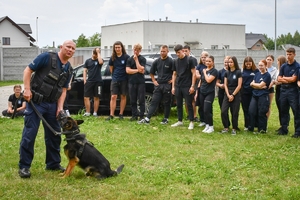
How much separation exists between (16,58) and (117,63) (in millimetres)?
16346

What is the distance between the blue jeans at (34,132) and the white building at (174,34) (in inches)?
1422

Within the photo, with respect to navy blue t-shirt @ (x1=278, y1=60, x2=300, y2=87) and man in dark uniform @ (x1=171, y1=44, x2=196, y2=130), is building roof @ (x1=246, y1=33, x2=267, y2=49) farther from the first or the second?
navy blue t-shirt @ (x1=278, y1=60, x2=300, y2=87)

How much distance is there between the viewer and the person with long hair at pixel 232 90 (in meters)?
10.1

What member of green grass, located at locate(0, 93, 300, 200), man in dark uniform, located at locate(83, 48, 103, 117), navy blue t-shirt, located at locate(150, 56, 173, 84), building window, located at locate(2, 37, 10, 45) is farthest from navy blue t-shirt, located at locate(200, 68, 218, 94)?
A: building window, located at locate(2, 37, 10, 45)

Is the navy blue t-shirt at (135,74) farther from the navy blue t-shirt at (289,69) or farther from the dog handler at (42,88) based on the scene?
the dog handler at (42,88)

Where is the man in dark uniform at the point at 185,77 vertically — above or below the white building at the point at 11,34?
below

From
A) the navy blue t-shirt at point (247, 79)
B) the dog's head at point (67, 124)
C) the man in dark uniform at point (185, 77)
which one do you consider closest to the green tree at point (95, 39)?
the man in dark uniform at point (185, 77)

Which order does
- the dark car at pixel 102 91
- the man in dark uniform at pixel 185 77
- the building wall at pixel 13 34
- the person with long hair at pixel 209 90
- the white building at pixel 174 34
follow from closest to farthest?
the person with long hair at pixel 209 90
the man in dark uniform at pixel 185 77
the dark car at pixel 102 91
the white building at pixel 174 34
the building wall at pixel 13 34

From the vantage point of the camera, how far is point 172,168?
6965 millimetres

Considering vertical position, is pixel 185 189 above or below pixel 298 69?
→ below

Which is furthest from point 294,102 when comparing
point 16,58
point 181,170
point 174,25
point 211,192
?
point 174,25

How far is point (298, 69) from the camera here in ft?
31.7

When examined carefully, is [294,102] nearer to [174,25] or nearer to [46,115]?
[46,115]

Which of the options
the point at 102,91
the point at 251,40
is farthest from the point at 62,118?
the point at 251,40
